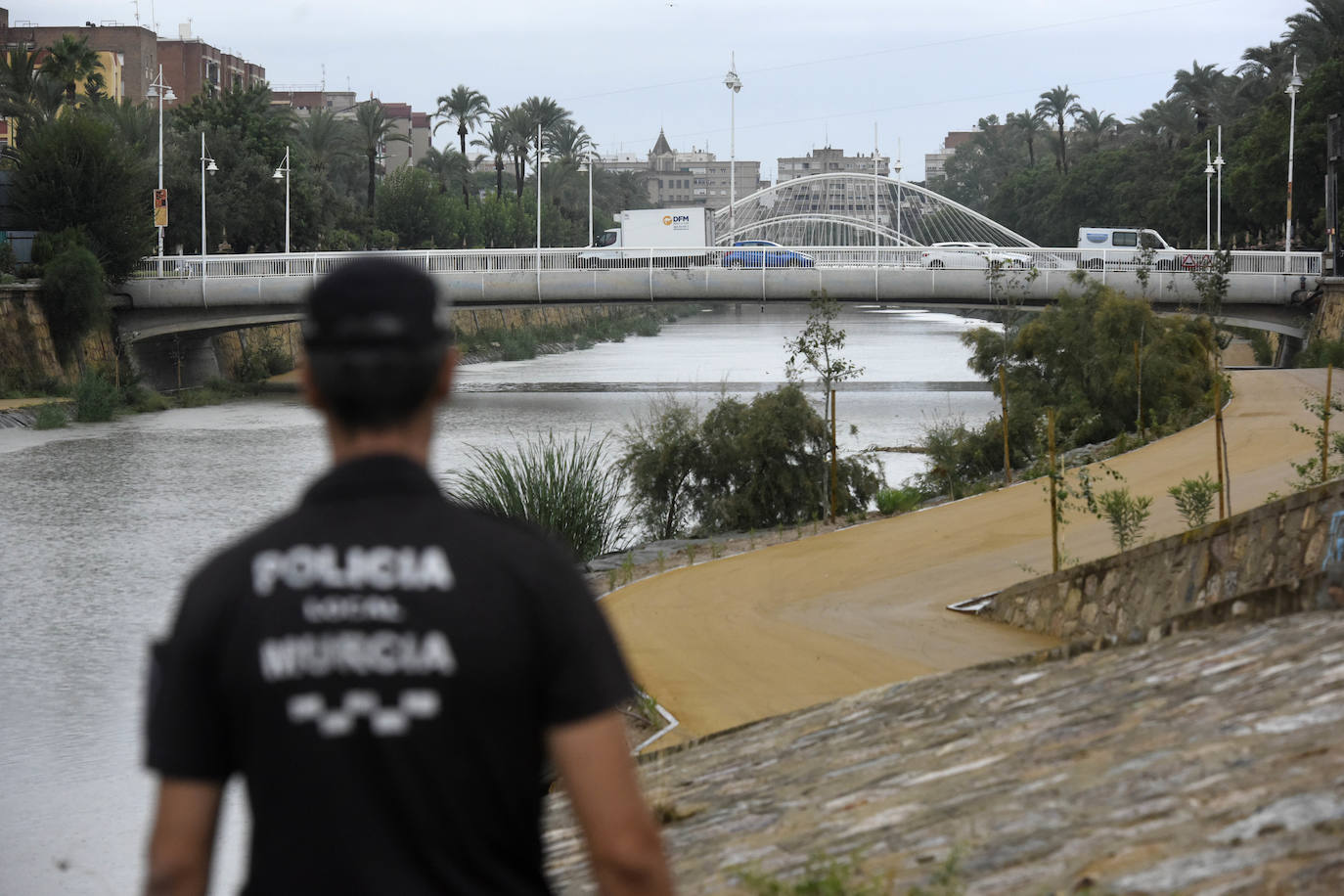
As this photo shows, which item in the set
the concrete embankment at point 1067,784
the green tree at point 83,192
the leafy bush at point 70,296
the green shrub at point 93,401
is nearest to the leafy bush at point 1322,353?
the concrete embankment at point 1067,784

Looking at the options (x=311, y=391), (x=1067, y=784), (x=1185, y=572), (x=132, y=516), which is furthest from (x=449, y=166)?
(x=311, y=391)

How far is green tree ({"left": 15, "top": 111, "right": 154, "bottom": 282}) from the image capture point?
44906 mm

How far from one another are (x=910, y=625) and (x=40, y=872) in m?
6.72

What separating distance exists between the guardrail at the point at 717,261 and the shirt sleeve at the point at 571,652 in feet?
136

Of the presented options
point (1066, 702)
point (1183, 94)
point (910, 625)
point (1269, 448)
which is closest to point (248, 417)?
point (1269, 448)

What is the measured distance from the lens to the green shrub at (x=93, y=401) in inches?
1556

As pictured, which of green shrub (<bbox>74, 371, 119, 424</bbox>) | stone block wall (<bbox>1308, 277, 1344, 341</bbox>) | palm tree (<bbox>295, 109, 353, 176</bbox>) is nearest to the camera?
green shrub (<bbox>74, 371, 119, 424</bbox>)

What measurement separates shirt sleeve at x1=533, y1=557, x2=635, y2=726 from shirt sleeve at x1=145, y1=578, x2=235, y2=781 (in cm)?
47

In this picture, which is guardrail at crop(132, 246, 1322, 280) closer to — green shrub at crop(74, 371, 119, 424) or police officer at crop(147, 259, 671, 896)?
green shrub at crop(74, 371, 119, 424)

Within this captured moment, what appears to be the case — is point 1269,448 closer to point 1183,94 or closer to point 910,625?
point 910,625

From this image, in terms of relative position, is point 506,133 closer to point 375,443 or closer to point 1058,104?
point 1058,104

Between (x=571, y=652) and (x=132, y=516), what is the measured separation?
25.1 meters

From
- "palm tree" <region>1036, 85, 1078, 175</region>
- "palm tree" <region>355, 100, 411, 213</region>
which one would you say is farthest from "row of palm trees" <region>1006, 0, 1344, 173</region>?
"palm tree" <region>355, 100, 411, 213</region>

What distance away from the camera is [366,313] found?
2152 mm
